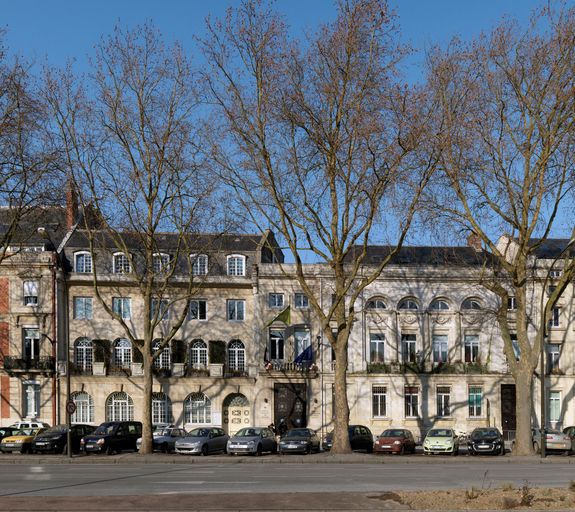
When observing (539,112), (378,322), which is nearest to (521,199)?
(539,112)

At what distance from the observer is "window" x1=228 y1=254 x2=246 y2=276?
5881 cm

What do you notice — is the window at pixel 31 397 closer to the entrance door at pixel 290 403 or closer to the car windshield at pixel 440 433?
the entrance door at pixel 290 403

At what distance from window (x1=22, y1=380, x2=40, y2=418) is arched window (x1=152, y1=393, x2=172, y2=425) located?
7294 millimetres

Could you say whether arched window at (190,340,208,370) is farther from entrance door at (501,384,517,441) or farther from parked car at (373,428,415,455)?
entrance door at (501,384,517,441)

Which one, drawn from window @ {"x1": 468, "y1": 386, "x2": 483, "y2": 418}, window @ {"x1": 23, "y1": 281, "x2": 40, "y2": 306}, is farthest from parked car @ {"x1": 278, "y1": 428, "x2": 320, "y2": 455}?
window @ {"x1": 23, "y1": 281, "x2": 40, "y2": 306}

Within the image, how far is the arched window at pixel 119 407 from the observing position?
185ft

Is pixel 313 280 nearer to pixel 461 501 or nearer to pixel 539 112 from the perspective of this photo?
pixel 539 112

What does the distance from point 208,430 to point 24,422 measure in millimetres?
15288

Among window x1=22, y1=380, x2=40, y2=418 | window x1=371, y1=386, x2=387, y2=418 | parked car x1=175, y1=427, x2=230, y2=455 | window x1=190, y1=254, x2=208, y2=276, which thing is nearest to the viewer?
parked car x1=175, y1=427, x2=230, y2=455

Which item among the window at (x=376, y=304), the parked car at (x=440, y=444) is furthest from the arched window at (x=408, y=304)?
the parked car at (x=440, y=444)

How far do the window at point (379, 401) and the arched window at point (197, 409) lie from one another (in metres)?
10.6

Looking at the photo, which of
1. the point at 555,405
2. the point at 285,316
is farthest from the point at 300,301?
the point at 555,405

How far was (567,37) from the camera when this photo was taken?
38500 mm

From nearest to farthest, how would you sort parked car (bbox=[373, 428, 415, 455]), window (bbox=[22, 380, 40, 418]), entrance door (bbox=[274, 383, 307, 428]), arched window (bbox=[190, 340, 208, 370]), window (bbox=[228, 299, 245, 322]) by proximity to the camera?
parked car (bbox=[373, 428, 415, 455]) < window (bbox=[22, 380, 40, 418]) < entrance door (bbox=[274, 383, 307, 428]) < arched window (bbox=[190, 340, 208, 370]) < window (bbox=[228, 299, 245, 322])
